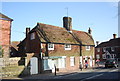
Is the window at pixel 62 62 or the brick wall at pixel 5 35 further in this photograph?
the window at pixel 62 62

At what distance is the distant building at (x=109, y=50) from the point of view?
5534 centimetres

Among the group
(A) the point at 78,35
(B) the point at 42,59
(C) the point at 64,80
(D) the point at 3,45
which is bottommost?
(C) the point at 64,80

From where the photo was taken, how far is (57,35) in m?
27.3

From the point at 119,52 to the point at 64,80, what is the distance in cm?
4388

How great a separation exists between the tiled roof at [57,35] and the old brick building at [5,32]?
5171 mm

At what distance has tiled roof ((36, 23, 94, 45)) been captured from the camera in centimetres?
2488

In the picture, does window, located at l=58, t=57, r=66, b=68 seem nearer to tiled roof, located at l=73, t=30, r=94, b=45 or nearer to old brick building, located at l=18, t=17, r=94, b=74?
old brick building, located at l=18, t=17, r=94, b=74

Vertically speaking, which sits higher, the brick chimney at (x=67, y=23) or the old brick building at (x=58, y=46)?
→ the brick chimney at (x=67, y=23)

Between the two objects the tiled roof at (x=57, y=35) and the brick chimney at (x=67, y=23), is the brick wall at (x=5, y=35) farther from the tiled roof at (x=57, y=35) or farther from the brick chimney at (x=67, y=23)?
the brick chimney at (x=67, y=23)

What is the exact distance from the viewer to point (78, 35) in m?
32.8

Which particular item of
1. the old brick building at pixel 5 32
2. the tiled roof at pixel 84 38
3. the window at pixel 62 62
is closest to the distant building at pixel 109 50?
the tiled roof at pixel 84 38

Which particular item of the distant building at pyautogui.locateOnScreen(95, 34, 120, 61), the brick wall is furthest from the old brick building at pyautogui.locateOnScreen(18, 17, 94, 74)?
the distant building at pyautogui.locateOnScreen(95, 34, 120, 61)

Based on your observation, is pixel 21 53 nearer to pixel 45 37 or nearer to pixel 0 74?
pixel 45 37

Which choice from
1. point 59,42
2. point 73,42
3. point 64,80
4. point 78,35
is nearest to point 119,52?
point 78,35
